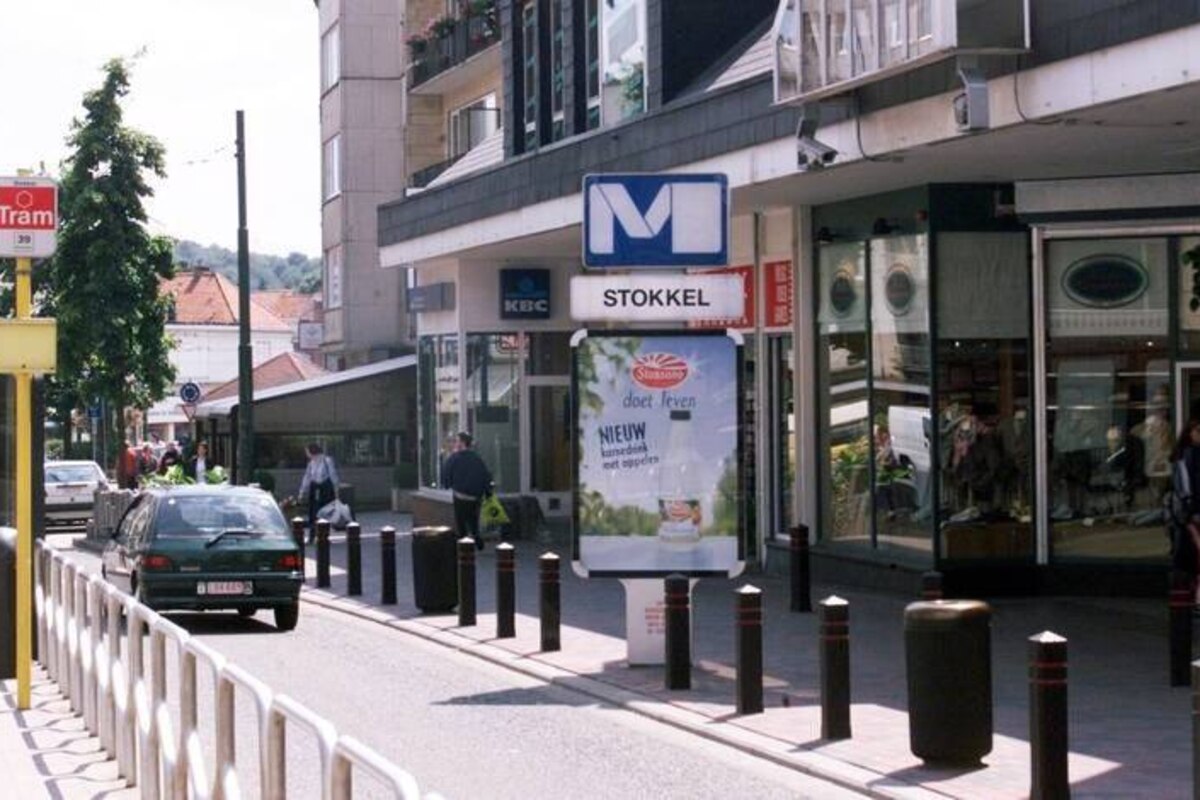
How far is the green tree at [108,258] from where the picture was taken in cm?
5112

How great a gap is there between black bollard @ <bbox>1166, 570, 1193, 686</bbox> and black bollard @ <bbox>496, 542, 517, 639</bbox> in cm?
654

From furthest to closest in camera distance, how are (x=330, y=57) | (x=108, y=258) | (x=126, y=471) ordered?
(x=330, y=57) < (x=108, y=258) < (x=126, y=471)

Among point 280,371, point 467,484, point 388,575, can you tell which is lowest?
point 388,575

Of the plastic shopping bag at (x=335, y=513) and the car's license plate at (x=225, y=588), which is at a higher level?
the plastic shopping bag at (x=335, y=513)

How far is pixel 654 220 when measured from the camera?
60.6 ft

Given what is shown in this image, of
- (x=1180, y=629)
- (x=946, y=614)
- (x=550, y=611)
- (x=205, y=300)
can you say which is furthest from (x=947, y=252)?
(x=205, y=300)

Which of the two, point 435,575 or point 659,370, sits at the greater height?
point 659,370

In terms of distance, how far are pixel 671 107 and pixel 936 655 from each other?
13.8m

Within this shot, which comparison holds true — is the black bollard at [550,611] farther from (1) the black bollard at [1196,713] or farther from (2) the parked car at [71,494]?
(2) the parked car at [71,494]

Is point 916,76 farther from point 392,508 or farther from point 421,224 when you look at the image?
point 392,508

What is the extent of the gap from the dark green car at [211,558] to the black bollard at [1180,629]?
30.0 ft

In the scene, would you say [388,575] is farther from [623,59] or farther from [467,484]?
[623,59]

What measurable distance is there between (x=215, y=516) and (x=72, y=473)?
2654 centimetres

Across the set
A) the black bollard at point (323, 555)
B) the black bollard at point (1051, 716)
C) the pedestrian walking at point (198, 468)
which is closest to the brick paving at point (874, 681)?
the black bollard at point (1051, 716)
